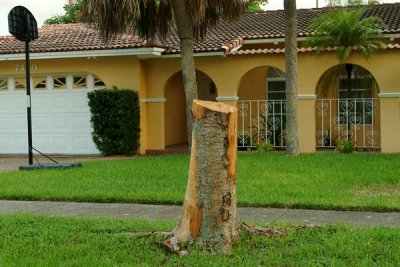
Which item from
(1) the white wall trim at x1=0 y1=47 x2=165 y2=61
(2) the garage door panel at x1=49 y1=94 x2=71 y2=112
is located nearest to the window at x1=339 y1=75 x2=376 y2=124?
(1) the white wall trim at x1=0 y1=47 x2=165 y2=61

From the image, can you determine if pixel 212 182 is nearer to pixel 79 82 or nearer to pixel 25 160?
pixel 25 160

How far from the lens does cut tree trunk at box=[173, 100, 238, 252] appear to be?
5605mm

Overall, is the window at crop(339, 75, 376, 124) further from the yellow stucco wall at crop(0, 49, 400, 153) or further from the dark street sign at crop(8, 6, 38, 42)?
the dark street sign at crop(8, 6, 38, 42)

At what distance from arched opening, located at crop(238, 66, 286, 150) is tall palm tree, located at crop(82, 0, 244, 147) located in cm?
299

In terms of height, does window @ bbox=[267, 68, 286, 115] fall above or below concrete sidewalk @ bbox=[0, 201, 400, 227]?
above

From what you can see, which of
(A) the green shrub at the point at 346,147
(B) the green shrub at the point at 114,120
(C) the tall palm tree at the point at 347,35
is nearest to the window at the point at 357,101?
(C) the tall palm tree at the point at 347,35

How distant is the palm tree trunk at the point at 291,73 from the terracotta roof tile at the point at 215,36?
1.83 m

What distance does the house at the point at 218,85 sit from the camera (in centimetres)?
1644

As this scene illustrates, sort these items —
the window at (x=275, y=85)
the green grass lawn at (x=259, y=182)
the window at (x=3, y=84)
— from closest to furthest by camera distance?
the green grass lawn at (x=259, y=182), the window at (x=3, y=84), the window at (x=275, y=85)

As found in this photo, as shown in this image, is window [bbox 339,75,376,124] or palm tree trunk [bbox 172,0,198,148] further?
window [bbox 339,75,376,124]

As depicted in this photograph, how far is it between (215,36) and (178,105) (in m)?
3.44

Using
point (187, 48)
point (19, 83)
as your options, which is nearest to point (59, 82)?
point (19, 83)

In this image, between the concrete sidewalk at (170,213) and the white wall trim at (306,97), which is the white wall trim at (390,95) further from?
the concrete sidewalk at (170,213)

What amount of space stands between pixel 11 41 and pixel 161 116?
625cm
